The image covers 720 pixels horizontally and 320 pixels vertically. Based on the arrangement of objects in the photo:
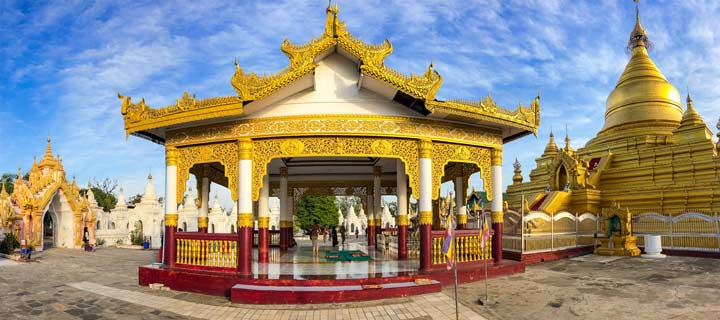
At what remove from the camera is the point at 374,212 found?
18.2m

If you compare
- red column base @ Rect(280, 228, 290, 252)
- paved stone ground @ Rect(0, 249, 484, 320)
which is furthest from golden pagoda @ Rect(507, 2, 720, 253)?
red column base @ Rect(280, 228, 290, 252)

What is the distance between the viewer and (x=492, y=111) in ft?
35.0

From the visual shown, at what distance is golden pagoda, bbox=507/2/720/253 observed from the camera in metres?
17.6

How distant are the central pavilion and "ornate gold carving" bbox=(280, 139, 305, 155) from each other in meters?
0.02

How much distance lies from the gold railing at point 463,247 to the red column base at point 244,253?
4.30m

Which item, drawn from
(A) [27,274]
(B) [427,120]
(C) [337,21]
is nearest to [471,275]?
(B) [427,120]

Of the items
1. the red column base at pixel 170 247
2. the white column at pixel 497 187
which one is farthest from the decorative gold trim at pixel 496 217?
the red column base at pixel 170 247

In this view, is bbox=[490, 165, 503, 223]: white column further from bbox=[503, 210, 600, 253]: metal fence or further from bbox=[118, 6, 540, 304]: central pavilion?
bbox=[503, 210, 600, 253]: metal fence

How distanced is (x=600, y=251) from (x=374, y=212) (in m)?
8.99

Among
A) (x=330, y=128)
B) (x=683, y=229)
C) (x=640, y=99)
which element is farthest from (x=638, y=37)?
(x=330, y=128)

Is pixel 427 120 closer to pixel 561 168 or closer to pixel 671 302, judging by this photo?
pixel 671 302

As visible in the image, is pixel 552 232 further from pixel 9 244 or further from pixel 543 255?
pixel 9 244

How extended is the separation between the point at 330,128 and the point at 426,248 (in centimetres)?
356

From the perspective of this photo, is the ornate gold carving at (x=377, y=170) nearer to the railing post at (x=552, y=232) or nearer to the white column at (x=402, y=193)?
the white column at (x=402, y=193)
